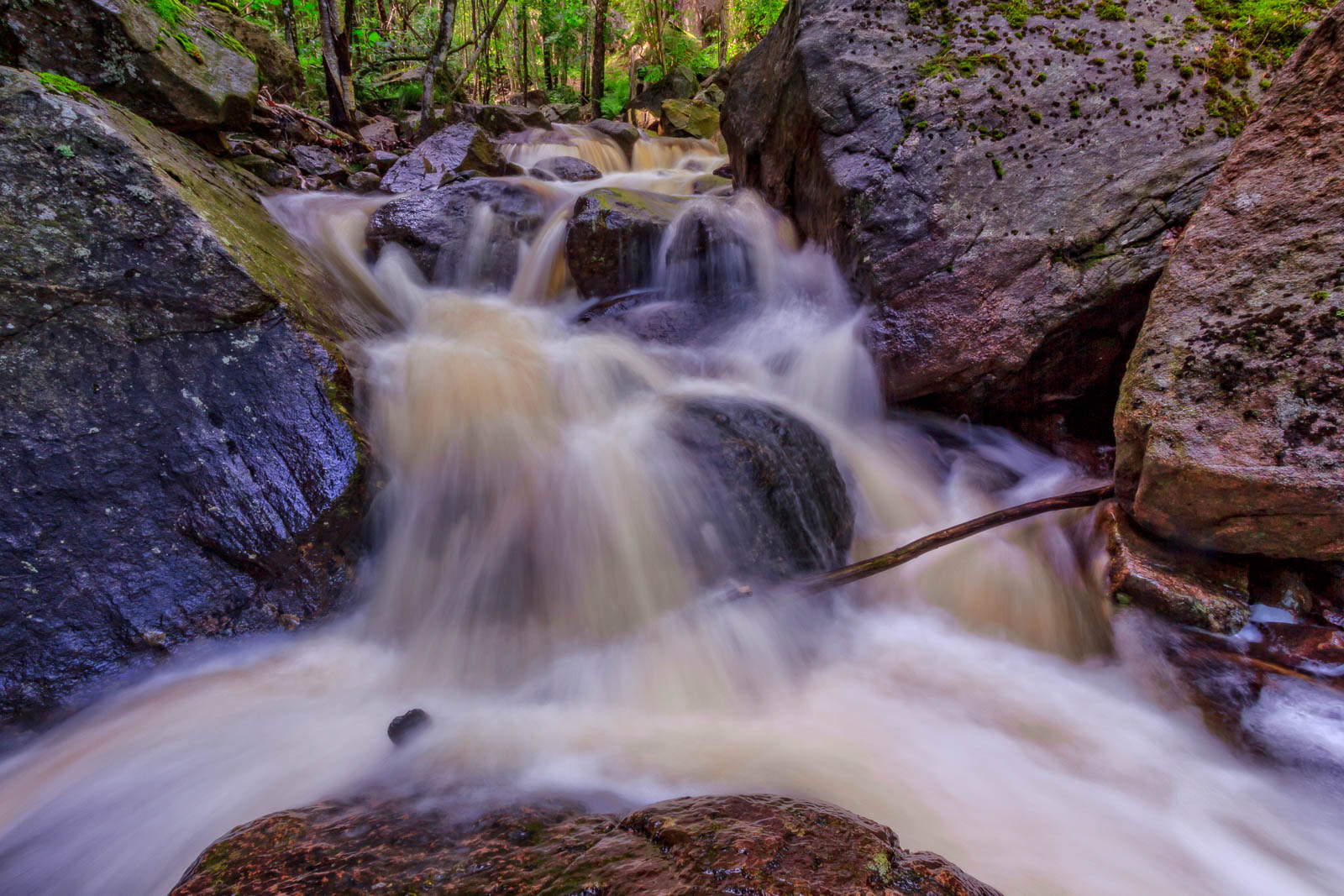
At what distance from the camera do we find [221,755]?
2.12 m

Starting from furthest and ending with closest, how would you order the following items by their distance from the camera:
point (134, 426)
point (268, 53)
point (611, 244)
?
point (268, 53) → point (611, 244) → point (134, 426)

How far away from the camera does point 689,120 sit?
13648 mm

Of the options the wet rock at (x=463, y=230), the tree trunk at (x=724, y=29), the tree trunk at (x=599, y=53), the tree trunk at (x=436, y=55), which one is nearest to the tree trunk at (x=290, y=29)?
the tree trunk at (x=436, y=55)

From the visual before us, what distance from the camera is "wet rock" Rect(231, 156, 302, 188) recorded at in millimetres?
5858

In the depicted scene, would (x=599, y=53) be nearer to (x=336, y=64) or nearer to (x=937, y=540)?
(x=336, y=64)

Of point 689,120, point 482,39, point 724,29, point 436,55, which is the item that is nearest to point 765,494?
point 436,55

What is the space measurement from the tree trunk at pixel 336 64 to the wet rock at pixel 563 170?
3081 millimetres

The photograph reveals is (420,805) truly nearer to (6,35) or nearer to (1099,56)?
(6,35)

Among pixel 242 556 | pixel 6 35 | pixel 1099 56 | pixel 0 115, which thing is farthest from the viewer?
pixel 1099 56

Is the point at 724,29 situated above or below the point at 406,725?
above

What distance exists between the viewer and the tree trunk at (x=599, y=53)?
14414 millimetres

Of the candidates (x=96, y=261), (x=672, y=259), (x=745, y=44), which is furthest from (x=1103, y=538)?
(x=745, y=44)

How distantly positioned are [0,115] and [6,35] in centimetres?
186

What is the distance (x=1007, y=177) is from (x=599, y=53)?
15.1 metres
